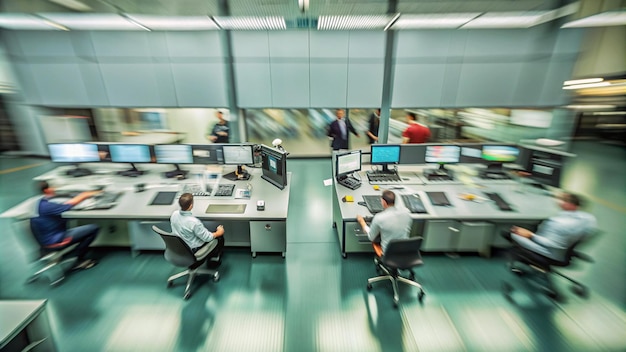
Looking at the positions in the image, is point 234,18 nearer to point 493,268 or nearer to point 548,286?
point 493,268

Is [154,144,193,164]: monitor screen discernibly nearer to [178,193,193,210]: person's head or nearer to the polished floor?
the polished floor

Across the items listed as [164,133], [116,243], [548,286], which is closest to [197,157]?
[116,243]

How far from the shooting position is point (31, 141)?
5.80 m

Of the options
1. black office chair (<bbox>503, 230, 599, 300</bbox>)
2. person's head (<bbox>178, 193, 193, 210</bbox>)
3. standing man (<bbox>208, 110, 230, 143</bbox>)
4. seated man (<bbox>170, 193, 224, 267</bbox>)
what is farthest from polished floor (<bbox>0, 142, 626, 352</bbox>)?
standing man (<bbox>208, 110, 230, 143</bbox>)

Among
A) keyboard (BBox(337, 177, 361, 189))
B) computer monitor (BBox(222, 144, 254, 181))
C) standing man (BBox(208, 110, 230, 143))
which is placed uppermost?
standing man (BBox(208, 110, 230, 143))

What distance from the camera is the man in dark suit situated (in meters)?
5.12

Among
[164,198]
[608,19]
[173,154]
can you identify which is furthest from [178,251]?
[608,19]

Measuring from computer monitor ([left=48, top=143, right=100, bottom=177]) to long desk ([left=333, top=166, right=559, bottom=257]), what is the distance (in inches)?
125

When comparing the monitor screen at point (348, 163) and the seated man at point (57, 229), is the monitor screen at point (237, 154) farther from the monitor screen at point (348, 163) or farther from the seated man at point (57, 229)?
the seated man at point (57, 229)

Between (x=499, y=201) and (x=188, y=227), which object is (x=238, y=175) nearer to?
(x=188, y=227)

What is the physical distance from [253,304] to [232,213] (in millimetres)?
905

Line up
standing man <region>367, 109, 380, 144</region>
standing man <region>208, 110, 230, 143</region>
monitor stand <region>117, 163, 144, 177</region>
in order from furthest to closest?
standing man <region>367, 109, 380, 144</region> → standing man <region>208, 110, 230, 143</region> → monitor stand <region>117, 163, 144, 177</region>

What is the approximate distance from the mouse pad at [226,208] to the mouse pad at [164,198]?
1.61 ft

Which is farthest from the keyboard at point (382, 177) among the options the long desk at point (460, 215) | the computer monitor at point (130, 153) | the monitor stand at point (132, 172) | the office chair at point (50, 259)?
the office chair at point (50, 259)
